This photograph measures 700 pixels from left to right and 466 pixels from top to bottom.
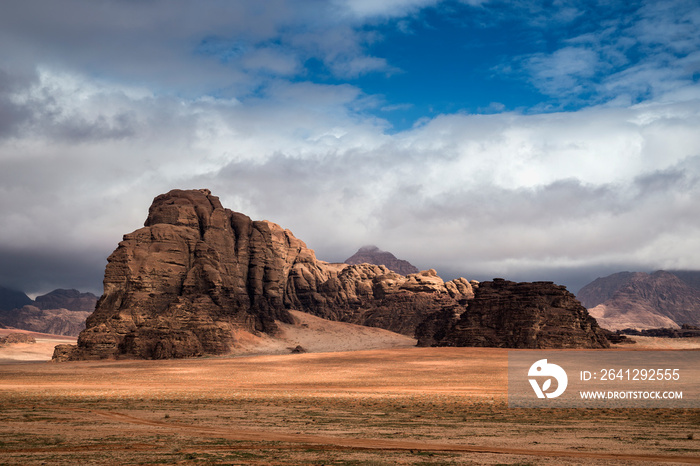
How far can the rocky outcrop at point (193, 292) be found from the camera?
78.6 metres

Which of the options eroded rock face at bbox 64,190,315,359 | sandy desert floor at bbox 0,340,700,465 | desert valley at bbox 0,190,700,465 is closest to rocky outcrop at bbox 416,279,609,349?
desert valley at bbox 0,190,700,465

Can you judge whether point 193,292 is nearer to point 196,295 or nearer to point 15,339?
point 196,295

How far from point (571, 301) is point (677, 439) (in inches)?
2841

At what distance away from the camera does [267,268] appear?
121 metres

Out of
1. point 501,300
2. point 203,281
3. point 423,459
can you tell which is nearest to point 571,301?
point 501,300

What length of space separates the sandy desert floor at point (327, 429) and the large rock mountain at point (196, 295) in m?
41.1

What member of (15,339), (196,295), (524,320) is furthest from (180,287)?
(15,339)

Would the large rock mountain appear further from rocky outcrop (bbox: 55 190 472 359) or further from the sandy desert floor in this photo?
the sandy desert floor

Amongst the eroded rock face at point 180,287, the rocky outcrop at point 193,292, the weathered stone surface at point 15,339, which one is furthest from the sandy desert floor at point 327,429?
the weathered stone surface at point 15,339

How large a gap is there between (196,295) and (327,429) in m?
73.3

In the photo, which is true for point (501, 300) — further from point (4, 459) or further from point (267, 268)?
point (4, 459)

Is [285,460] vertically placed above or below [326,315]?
below

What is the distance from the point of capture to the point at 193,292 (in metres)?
90.3

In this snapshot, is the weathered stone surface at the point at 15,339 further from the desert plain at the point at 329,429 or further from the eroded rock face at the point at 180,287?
the desert plain at the point at 329,429
